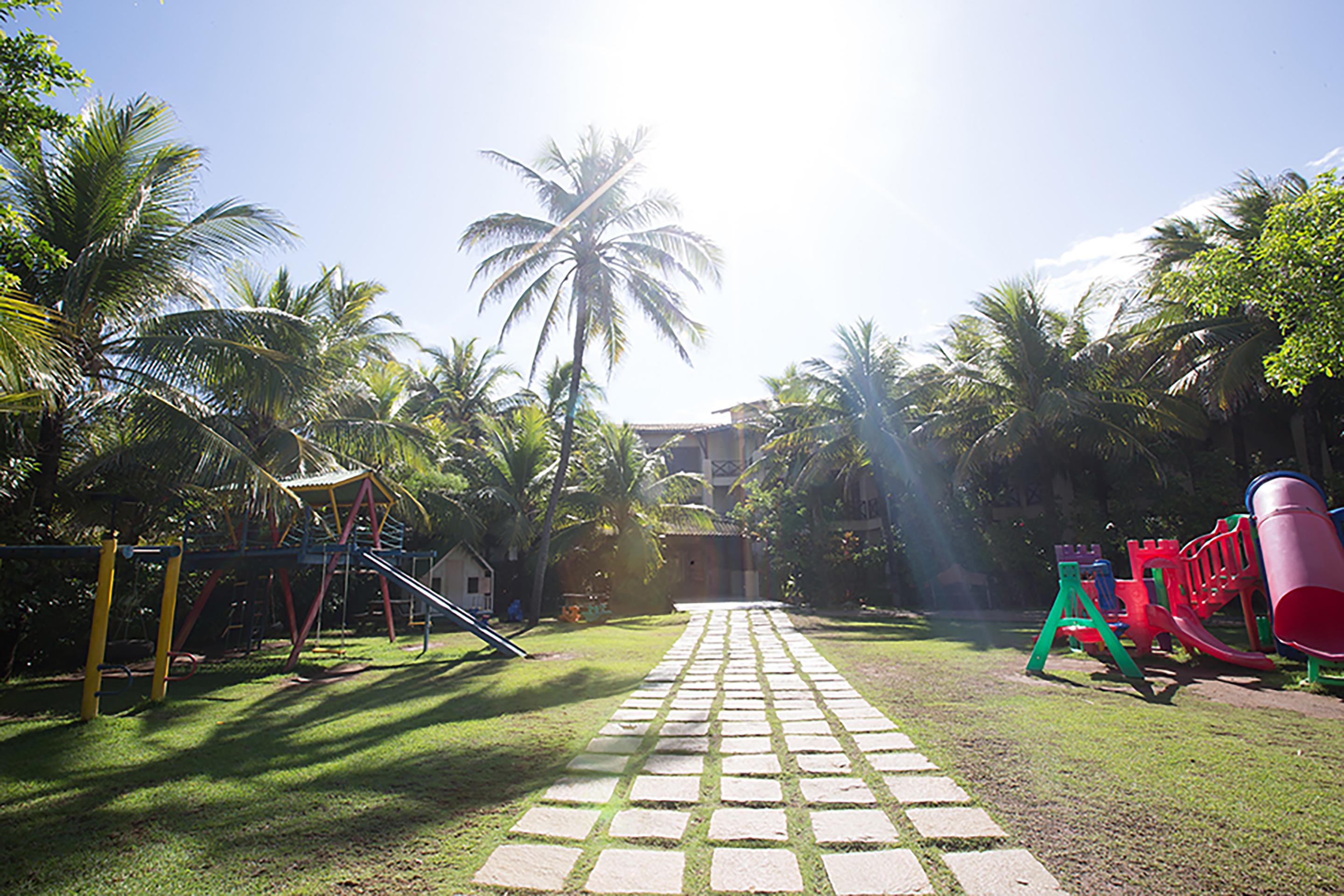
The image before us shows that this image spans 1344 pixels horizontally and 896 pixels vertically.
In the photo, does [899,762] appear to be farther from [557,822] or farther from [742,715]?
[557,822]

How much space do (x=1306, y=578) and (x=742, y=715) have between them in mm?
5518

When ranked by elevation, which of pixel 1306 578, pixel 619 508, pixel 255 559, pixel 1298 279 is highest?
pixel 1298 279

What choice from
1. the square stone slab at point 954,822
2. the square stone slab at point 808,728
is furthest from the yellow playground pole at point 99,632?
the square stone slab at point 954,822

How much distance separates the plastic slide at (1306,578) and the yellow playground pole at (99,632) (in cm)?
1091

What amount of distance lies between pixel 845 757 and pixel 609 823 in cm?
171

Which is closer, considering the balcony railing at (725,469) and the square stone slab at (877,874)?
the square stone slab at (877,874)

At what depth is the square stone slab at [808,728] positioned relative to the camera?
194 inches

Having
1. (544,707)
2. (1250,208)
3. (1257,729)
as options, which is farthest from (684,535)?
(1257,729)

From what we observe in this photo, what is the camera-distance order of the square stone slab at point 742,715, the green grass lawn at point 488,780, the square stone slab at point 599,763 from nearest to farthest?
1. the green grass lawn at point 488,780
2. the square stone slab at point 599,763
3. the square stone slab at point 742,715

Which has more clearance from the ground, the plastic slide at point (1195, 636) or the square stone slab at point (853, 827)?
the plastic slide at point (1195, 636)

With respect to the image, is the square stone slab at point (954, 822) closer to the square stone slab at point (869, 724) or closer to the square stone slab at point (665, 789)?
the square stone slab at point (665, 789)

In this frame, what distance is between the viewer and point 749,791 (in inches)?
144

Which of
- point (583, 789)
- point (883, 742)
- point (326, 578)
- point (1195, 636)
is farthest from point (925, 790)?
point (326, 578)

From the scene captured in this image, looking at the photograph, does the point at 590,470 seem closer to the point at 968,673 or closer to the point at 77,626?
the point at 77,626
